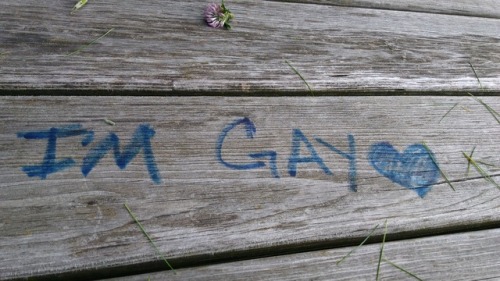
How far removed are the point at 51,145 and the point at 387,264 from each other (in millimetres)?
809

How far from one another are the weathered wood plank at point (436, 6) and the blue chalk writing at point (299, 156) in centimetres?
54

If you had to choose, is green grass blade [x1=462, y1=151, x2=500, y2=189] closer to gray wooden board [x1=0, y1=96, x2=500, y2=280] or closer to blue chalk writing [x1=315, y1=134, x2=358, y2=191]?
gray wooden board [x1=0, y1=96, x2=500, y2=280]

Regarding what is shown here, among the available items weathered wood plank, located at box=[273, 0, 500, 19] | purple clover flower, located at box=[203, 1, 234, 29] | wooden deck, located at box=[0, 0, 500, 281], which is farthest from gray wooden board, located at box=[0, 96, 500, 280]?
weathered wood plank, located at box=[273, 0, 500, 19]

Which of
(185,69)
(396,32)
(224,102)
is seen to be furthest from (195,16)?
(396,32)

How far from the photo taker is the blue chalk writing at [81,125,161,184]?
44.4 inches

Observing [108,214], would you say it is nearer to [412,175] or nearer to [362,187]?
[362,187]

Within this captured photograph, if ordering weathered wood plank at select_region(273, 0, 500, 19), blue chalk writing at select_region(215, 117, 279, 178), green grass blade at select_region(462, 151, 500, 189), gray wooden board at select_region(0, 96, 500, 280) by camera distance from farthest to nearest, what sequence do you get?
weathered wood plank at select_region(273, 0, 500, 19), green grass blade at select_region(462, 151, 500, 189), blue chalk writing at select_region(215, 117, 279, 178), gray wooden board at select_region(0, 96, 500, 280)

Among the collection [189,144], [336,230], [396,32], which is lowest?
[336,230]

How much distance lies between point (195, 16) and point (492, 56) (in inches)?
39.0

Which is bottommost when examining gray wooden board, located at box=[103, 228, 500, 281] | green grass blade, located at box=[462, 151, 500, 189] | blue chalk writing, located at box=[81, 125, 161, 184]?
gray wooden board, located at box=[103, 228, 500, 281]

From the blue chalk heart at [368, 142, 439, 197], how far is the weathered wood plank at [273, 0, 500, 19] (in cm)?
58

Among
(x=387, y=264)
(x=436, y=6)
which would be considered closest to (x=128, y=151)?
(x=387, y=264)

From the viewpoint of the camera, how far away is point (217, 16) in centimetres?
147

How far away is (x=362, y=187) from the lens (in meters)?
1.23
